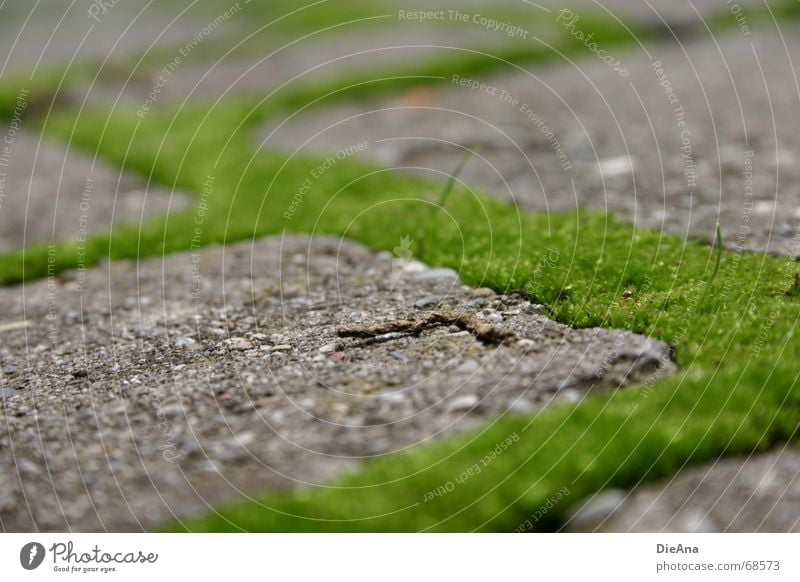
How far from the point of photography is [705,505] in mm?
4926

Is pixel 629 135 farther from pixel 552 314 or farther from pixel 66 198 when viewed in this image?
pixel 66 198

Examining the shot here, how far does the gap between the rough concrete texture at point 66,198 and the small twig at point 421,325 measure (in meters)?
5.16

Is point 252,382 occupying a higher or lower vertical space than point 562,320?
lower

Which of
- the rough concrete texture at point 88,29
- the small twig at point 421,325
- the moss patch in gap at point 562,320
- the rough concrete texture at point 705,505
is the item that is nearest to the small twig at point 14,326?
the moss patch in gap at point 562,320

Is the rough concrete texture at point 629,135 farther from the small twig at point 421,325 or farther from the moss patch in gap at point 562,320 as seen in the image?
the small twig at point 421,325

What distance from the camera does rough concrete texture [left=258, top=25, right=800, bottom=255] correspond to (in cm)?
927

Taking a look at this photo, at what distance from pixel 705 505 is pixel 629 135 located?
8456mm

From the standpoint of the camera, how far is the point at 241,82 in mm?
19094

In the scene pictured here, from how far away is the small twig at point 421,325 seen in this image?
22.7 feet

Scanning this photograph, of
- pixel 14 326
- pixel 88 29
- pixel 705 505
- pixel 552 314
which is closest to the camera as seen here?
pixel 705 505

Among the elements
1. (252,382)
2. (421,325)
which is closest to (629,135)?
(421,325)

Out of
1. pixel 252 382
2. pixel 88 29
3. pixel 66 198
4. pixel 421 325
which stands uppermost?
pixel 88 29

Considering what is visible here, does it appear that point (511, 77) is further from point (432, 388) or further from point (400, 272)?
point (432, 388)

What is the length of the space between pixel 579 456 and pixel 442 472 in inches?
34.7
